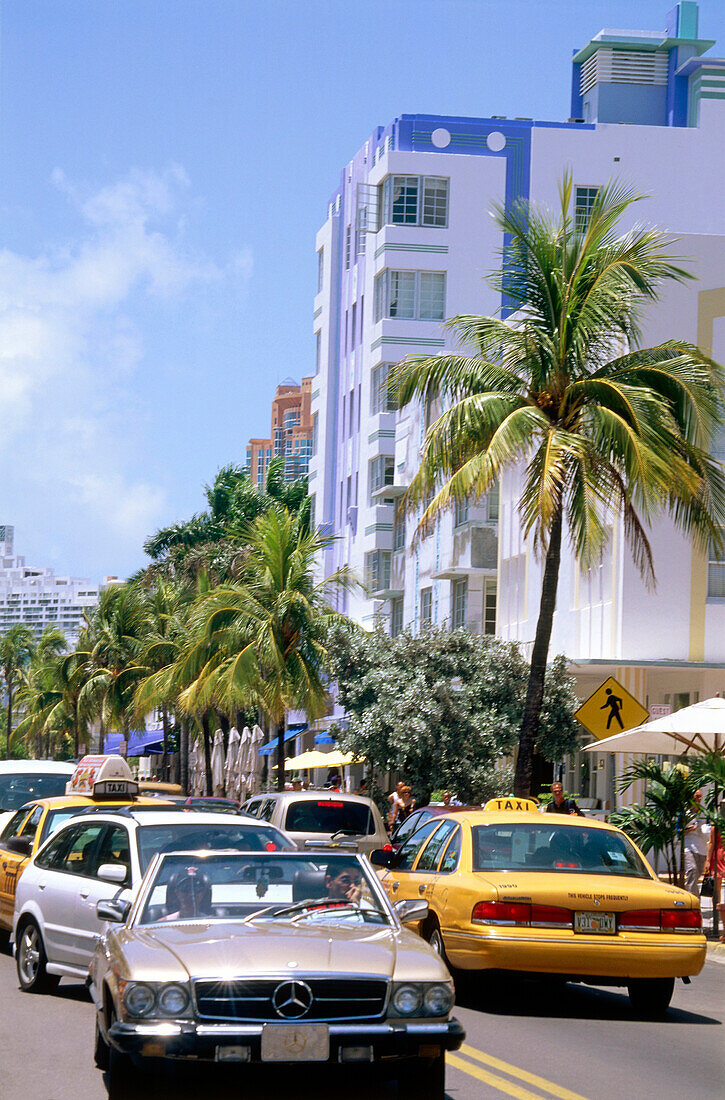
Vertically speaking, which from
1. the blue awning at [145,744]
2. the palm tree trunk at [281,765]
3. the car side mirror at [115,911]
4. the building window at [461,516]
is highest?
the building window at [461,516]

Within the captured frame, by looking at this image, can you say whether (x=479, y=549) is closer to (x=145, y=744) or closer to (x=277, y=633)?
(x=277, y=633)

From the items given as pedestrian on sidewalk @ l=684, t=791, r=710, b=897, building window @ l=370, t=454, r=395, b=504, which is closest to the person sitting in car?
pedestrian on sidewalk @ l=684, t=791, r=710, b=897

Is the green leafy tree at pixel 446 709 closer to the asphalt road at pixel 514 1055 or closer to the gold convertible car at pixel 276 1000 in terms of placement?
the asphalt road at pixel 514 1055

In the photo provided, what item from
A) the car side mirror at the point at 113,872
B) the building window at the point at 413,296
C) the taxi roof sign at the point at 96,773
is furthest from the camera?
the building window at the point at 413,296

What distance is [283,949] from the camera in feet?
24.6

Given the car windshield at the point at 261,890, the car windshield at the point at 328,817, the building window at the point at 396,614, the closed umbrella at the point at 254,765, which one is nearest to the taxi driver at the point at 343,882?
the car windshield at the point at 261,890

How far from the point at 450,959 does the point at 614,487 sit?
1236 cm

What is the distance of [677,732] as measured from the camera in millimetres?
19781

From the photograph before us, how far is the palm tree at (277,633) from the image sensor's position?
119 ft

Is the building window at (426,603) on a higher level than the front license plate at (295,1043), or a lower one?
higher

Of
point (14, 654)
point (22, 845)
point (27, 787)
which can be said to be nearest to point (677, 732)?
point (22, 845)

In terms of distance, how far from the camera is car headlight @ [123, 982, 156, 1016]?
7148 millimetres

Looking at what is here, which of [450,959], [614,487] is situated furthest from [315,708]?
[450,959]

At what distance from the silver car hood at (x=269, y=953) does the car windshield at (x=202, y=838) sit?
119 inches
